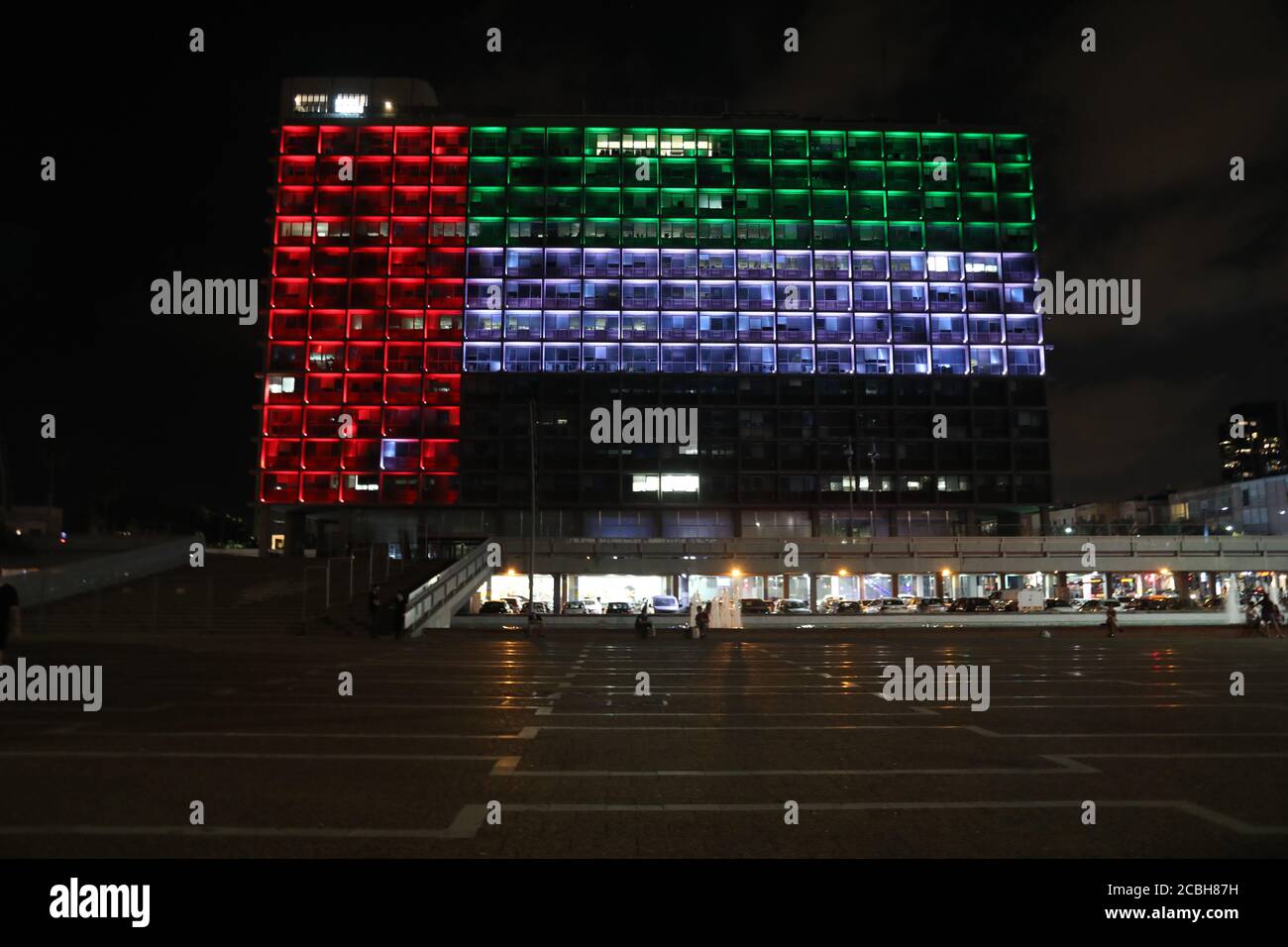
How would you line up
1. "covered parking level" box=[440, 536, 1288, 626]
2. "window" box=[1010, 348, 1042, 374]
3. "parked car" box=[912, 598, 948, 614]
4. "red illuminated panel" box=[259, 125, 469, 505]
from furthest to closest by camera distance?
"window" box=[1010, 348, 1042, 374]
"red illuminated panel" box=[259, 125, 469, 505]
"covered parking level" box=[440, 536, 1288, 626]
"parked car" box=[912, 598, 948, 614]

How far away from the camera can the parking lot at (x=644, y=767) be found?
6.54 m

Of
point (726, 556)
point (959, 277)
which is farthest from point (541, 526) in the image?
point (959, 277)

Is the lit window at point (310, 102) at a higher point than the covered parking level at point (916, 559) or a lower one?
higher

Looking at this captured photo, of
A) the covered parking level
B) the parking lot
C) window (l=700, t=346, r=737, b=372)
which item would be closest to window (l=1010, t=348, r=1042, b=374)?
the covered parking level

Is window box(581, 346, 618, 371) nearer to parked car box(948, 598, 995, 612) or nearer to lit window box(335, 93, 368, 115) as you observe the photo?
lit window box(335, 93, 368, 115)

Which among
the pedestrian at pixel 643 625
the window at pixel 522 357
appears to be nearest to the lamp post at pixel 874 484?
the window at pixel 522 357

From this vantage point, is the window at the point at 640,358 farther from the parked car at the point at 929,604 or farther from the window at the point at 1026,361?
the parked car at the point at 929,604

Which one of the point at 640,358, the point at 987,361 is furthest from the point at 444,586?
the point at 987,361

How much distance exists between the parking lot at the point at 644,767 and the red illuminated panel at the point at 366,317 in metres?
67.3

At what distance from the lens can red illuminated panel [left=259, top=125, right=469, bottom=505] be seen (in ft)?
280

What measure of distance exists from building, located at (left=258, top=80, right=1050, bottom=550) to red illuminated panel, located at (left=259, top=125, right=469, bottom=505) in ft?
0.71

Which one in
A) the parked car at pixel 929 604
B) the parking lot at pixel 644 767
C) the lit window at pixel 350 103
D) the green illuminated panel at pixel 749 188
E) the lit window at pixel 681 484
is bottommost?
the parked car at pixel 929 604

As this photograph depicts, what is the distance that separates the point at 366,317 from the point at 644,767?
84.7 m
